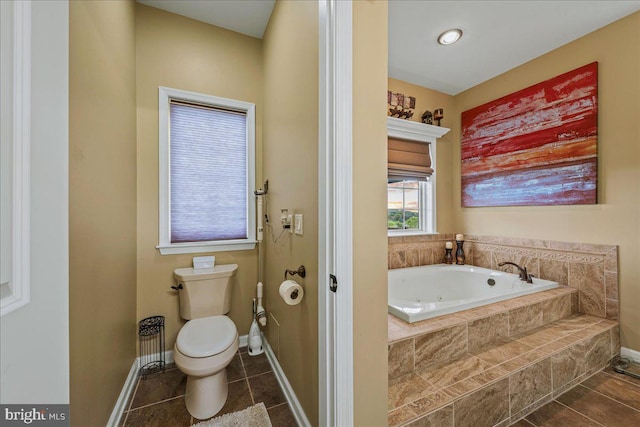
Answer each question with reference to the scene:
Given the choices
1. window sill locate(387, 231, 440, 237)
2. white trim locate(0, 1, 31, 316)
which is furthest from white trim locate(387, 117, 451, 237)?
white trim locate(0, 1, 31, 316)

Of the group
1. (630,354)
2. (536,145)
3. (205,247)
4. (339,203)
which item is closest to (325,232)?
(339,203)

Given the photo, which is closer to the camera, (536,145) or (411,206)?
(536,145)

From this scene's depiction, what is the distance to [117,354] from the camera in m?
1.45

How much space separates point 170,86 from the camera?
1.97 metres

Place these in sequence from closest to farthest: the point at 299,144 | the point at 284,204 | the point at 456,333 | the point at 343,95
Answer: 1. the point at 343,95
2. the point at 299,144
3. the point at 456,333
4. the point at 284,204

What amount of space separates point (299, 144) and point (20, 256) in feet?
3.72

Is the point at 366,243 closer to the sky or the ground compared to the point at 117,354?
closer to the sky

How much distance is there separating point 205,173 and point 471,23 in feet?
8.52

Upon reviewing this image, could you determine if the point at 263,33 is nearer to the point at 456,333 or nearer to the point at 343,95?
the point at 343,95

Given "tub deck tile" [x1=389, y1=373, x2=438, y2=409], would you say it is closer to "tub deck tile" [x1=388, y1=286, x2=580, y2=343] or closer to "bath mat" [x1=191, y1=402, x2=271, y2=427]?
"tub deck tile" [x1=388, y1=286, x2=580, y2=343]

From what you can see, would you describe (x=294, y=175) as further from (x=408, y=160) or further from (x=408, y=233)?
(x=408, y=233)

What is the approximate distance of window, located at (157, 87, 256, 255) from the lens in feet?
6.47

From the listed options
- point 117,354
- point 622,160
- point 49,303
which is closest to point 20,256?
point 49,303

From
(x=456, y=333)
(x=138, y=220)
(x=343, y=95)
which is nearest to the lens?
(x=343, y=95)
